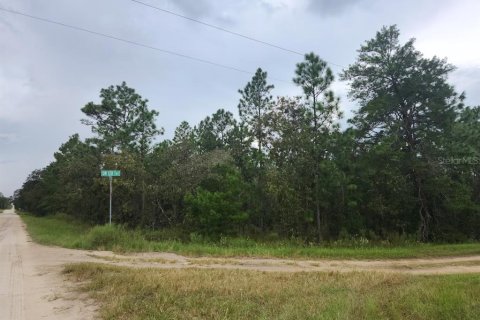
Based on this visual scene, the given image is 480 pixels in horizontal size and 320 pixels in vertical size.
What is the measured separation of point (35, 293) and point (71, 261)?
4898mm

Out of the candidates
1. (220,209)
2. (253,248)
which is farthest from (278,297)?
(220,209)

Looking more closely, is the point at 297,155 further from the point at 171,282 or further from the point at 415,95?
the point at 171,282

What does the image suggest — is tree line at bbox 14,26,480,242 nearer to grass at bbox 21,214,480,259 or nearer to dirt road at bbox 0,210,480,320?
grass at bbox 21,214,480,259

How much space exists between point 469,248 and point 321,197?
6923 millimetres

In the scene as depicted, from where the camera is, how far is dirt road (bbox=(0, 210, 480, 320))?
738 centimetres

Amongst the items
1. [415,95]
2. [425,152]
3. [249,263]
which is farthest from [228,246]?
[415,95]

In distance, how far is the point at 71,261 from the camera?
1335 cm

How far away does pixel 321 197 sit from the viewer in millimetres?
20125

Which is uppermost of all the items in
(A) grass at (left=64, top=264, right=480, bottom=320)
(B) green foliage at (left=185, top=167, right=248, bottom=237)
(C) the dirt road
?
(B) green foliage at (left=185, top=167, right=248, bottom=237)

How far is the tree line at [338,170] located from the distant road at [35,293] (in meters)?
9.19

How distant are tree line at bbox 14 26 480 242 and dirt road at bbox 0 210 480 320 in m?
5.92

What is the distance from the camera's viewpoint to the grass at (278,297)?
6016 millimetres

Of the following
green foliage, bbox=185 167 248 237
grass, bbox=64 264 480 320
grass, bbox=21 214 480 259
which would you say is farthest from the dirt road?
green foliage, bbox=185 167 248 237

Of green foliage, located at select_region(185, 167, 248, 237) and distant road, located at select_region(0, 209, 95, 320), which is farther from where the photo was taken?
green foliage, located at select_region(185, 167, 248, 237)
